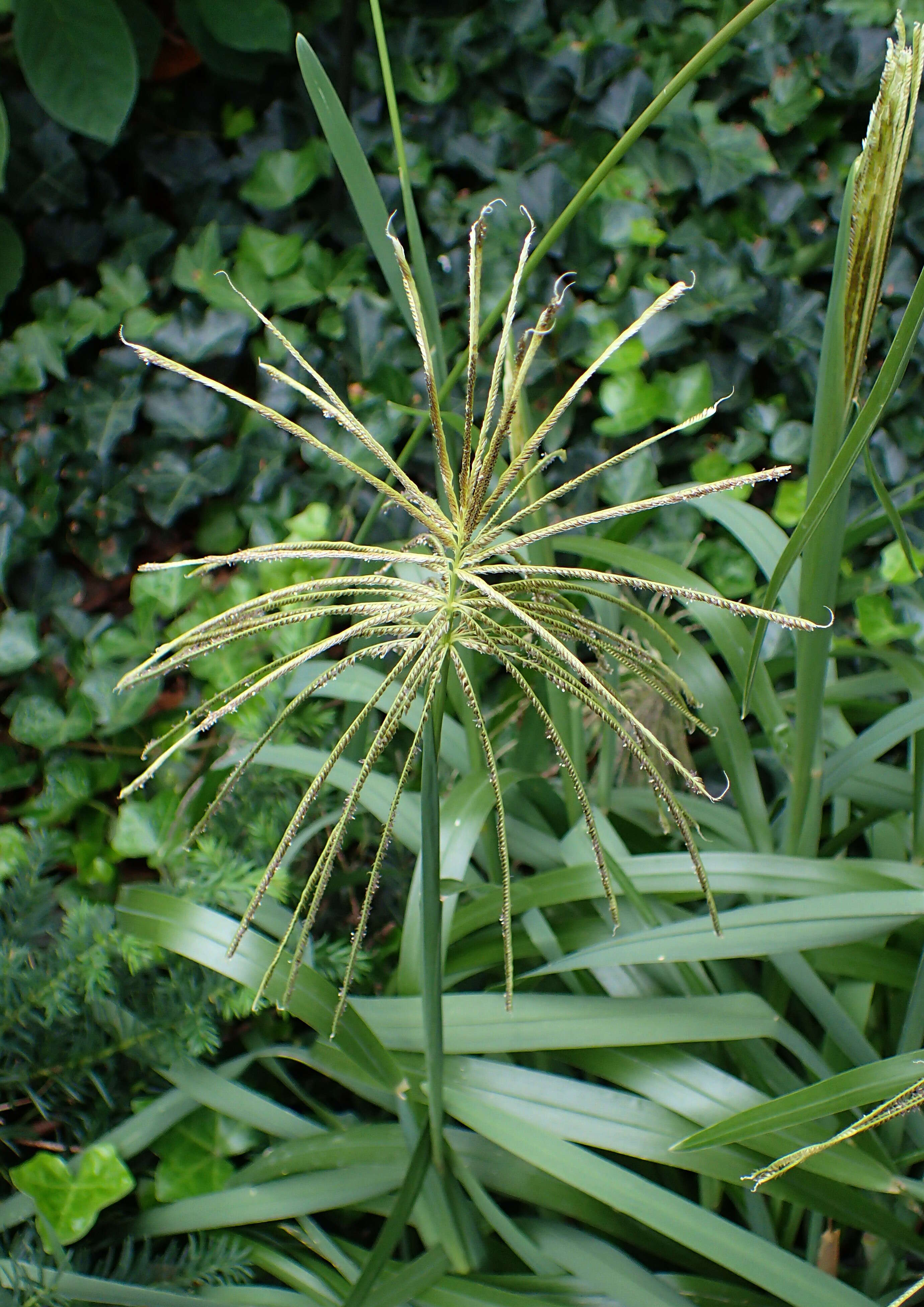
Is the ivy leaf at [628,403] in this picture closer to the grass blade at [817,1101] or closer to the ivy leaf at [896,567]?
the ivy leaf at [896,567]

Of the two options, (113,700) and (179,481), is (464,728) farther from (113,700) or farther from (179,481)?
(179,481)

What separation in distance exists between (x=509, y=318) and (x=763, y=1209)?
26.0 inches

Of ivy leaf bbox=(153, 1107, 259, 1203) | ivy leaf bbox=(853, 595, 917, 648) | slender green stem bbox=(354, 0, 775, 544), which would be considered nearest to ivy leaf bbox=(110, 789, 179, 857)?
ivy leaf bbox=(153, 1107, 259, 1203)

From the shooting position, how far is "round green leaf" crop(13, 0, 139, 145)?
1.04m

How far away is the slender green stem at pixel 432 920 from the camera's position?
44 centimetres

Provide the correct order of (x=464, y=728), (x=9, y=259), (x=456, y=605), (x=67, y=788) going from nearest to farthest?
(x=456, y=605)
(x=464, y=728)
(x=67, y=788)
(x=9, y=259)

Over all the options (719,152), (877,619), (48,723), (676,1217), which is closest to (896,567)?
(877,619)

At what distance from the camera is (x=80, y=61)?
41.6 inches

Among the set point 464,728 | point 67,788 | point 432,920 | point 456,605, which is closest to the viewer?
point 456,605

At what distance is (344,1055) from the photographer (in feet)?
2.27

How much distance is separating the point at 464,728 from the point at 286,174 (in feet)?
2.83

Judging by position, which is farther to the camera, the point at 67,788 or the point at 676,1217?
the point at 67,788

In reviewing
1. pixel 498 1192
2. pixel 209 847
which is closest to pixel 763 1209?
pixel 498 1192

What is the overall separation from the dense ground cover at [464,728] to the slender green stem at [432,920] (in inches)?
3.6
